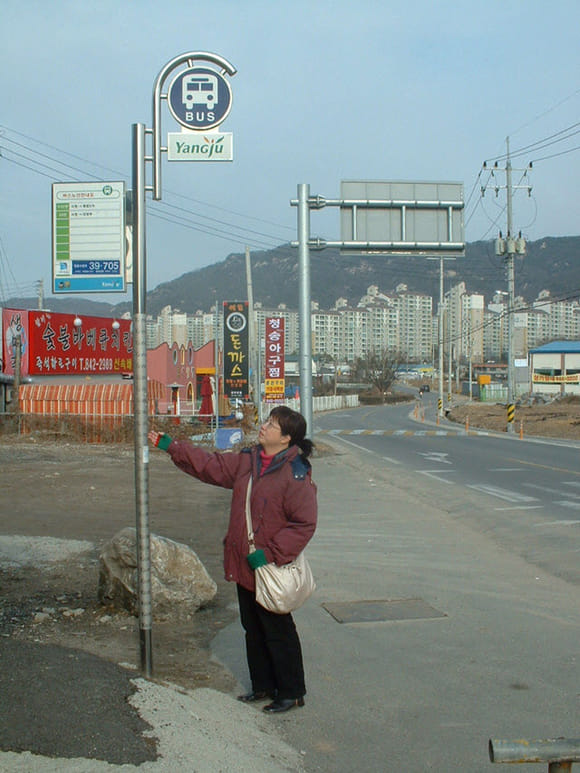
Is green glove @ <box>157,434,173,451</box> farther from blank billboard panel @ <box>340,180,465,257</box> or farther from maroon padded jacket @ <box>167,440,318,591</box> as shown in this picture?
blank billboard panel @ <box>340,180,465,257</box>

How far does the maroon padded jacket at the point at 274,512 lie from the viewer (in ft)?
14.4

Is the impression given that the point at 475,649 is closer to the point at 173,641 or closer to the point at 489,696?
the point at 489,696

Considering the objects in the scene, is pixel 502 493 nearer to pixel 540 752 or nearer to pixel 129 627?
pixel 129 627

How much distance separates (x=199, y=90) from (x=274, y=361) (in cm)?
2421

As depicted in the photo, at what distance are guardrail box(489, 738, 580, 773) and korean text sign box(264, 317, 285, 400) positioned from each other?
85.4 feet

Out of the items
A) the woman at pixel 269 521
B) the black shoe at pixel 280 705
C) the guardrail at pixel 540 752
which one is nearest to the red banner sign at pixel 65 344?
the woman at pixel 269 521

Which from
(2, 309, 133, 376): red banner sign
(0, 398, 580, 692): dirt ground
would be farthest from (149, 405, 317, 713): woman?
(2, 309, 133, 376): red banner sign

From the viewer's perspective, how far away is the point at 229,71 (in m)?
6.08

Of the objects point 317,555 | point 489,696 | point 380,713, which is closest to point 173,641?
point 380,713

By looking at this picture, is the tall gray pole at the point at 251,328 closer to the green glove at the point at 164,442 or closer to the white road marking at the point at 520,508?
the white road marking at the point at 520,508

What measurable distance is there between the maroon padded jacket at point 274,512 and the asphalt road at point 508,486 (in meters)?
5.12

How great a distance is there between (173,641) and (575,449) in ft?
80.4

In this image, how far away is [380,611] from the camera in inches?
275

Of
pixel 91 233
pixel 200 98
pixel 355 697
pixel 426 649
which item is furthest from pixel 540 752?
pixel 200 98
